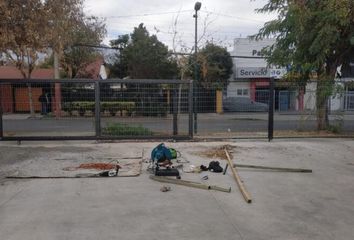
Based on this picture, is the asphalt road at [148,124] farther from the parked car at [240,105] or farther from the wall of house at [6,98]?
the wall of house at [6,98]

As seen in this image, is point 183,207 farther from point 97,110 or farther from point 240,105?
point 240,105

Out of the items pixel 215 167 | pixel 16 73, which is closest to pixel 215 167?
pixel 215 167

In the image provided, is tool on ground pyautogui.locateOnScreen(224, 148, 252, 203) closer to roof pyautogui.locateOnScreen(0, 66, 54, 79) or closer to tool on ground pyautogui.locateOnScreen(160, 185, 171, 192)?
tool on ground pyautogui.locateOnScreen(160, 185, 171, 192)

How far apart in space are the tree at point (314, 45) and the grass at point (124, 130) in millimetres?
5132

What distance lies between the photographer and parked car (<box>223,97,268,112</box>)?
14758 millimetres

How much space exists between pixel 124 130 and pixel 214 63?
26.2 meters

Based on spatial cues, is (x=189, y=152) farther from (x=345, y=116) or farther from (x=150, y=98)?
(x=345, y=116)

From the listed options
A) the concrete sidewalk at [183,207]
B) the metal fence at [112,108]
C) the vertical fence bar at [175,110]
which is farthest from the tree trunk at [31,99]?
the vertical fence bar at [175,110]

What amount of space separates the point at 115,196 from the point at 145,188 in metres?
0.64

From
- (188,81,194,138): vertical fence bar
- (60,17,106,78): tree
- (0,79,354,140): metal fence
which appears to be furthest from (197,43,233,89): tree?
(188,81,194,138): vertical fence bar

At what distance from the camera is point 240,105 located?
49.2 feet

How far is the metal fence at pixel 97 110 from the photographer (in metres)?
13.0

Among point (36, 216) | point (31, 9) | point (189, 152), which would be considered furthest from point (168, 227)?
point (31, 9)

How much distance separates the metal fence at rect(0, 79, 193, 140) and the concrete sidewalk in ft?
10.6
